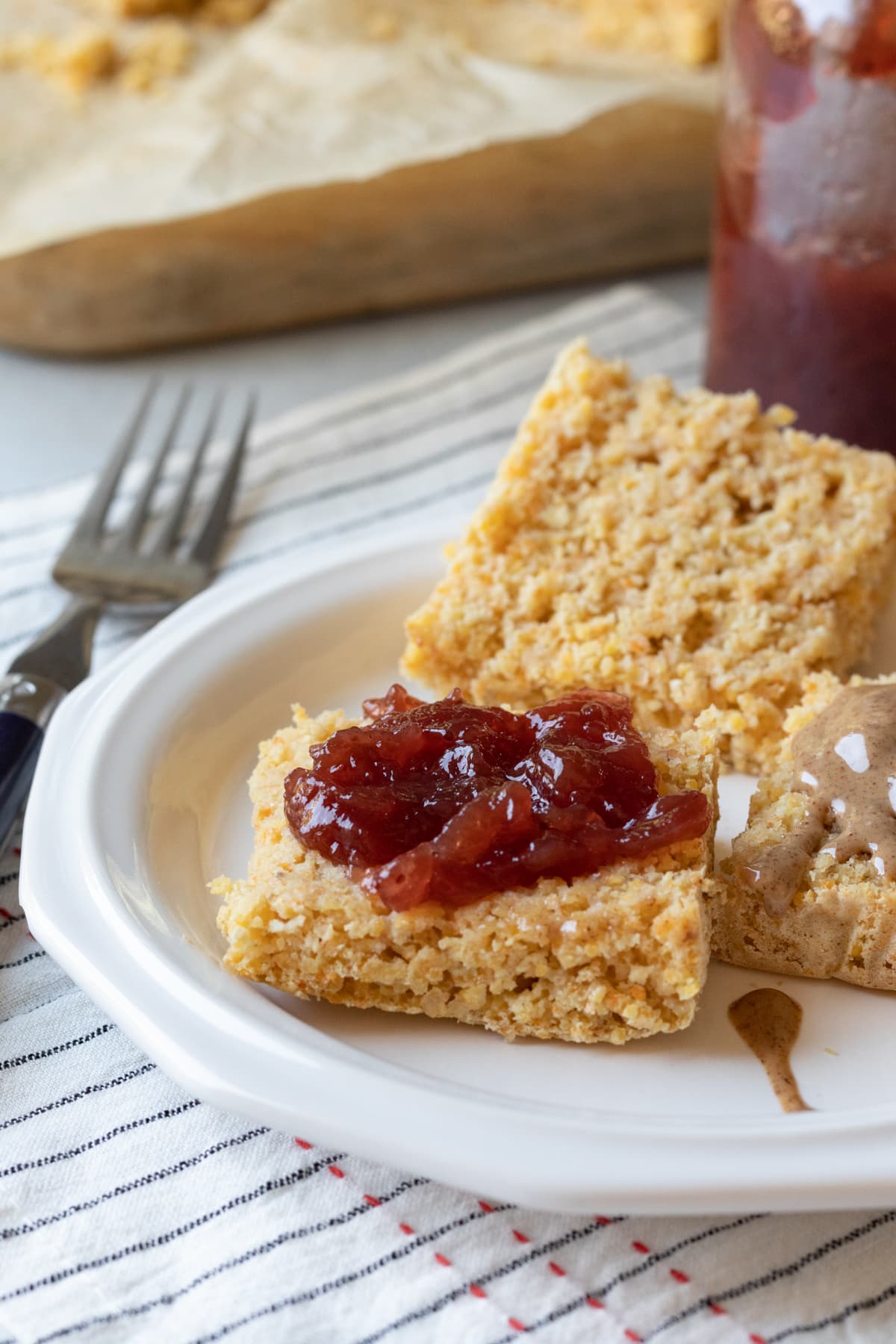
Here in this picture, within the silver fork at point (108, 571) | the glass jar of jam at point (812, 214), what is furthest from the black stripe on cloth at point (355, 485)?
the glass jar of jam at point (812, 214)

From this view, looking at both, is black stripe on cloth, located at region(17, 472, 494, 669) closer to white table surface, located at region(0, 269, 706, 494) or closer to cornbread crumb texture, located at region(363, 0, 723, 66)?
white table surface, located at region(0, 269, 706, 494)

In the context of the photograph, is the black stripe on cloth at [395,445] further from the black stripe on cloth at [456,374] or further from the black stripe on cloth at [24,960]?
the black stripe on cloth at [24,960]

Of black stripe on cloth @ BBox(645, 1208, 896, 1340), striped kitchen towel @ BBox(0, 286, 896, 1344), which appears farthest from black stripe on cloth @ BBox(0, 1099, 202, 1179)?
black stripe on cloth @ BBox(645, 1208, 896, 1340)

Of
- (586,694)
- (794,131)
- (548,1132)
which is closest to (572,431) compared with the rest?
(586,694)

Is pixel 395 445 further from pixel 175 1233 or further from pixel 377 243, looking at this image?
pixel 175 1233

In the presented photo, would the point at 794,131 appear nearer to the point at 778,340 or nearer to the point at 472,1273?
the point at 778,340
